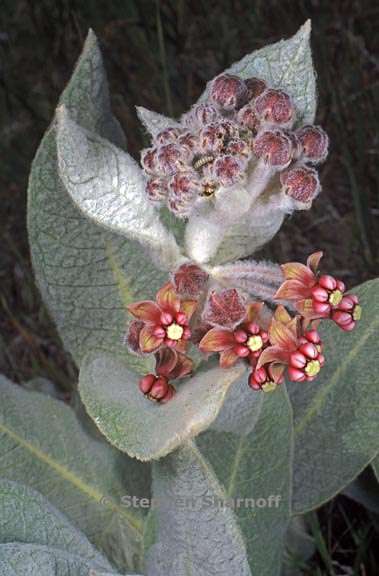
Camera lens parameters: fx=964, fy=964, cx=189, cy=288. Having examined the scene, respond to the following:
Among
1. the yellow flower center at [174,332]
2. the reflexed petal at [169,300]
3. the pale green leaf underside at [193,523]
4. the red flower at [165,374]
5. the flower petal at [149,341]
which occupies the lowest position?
the pale green leaf underside at [193,523]

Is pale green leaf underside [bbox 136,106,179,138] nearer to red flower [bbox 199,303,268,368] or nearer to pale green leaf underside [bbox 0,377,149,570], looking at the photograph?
red flower [bbox 199,303,268,368]

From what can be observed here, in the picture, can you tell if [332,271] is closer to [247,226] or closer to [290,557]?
[290,557]

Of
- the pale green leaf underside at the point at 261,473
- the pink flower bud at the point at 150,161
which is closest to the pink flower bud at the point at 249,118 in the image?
Answer: the pink flower bud at the point at 150,161

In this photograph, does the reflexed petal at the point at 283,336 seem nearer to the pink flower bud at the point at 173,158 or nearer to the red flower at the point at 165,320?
the red flower at the point at 165,320

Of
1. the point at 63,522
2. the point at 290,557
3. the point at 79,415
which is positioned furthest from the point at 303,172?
the point at 290,557

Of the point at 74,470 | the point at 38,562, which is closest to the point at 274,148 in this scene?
the point at 38,562

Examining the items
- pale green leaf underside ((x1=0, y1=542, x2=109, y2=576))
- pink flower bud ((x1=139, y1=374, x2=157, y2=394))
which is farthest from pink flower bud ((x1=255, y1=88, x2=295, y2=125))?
Result: pale green leaf underside ((x1=0, y1=542, x2=109, y2=576))
